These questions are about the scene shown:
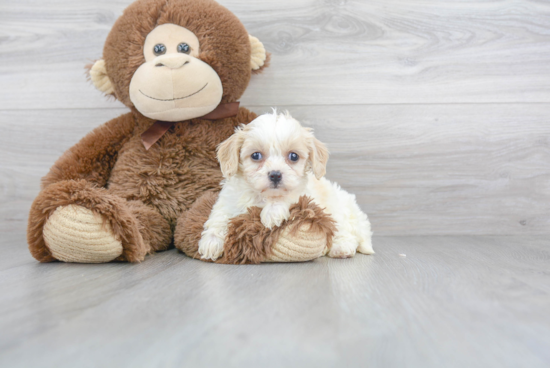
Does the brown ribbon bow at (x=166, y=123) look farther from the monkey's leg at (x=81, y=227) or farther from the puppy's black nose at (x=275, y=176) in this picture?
the puppy's black nose at (x=275, y=176)

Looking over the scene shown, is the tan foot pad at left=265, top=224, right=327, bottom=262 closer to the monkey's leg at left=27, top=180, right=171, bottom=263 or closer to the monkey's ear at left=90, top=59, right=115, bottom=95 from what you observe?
the monkey's leg at left=27, top=180, right=171, bottom=263

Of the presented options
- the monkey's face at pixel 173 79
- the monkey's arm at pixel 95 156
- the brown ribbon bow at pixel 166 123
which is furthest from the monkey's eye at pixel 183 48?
the monkey's arm at pixel 95 156

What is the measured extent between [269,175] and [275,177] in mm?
15

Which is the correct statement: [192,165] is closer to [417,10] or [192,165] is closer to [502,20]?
[417,10]

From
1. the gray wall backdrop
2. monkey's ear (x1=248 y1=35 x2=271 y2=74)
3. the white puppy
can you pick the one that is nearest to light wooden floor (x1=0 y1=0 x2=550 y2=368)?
the gray wall backdrop

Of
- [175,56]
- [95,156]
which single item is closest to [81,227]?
[95,156]

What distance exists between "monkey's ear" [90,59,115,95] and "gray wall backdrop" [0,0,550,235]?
0.27m

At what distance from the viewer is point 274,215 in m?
1.01

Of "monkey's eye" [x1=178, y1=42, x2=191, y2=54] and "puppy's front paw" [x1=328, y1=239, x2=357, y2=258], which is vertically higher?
"monkey's eye" [x1=178, y1=42, x2=191, y2=54]

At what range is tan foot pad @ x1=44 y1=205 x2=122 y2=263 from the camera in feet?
3.20

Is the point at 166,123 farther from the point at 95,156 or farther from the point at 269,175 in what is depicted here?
the point at 269,175

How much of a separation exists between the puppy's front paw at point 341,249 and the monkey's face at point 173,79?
570 millimetres

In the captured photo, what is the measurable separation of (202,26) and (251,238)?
668 millimetres

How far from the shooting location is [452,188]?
1.61m
